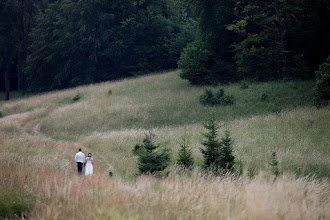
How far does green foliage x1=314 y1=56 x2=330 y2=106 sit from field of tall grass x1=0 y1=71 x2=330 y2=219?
1.45 m

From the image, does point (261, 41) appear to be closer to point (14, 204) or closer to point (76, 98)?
point (76, 98)

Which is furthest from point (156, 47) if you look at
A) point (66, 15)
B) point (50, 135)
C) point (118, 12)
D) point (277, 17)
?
point (50, 135)

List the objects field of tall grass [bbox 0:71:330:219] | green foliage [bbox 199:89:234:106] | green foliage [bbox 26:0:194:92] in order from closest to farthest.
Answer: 1. field of tall grass [bbox 0:71:330:219]
2. green foliage [bbox 199:89:234:106]
3. green foliage [bbox 26:0:194:92]

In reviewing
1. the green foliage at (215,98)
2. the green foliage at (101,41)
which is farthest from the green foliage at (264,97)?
the green foliage at (101,41)

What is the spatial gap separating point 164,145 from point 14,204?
1064 centimetres

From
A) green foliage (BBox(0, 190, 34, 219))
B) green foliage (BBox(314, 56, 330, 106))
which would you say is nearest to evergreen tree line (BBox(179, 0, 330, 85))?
green foliage (BBox(314, 56, 330, 106))

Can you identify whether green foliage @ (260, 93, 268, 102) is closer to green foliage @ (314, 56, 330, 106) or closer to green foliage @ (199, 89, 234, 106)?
green foliage @ (199, 89, 234, 106)

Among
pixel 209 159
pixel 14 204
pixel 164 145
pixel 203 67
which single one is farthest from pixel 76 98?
pixel 14 204

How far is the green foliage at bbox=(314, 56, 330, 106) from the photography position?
20.4 meters

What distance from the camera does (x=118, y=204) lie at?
16.6ft

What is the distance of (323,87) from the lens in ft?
68.3

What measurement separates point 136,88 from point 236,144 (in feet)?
70.1

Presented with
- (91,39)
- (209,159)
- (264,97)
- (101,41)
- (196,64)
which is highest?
(91,39)

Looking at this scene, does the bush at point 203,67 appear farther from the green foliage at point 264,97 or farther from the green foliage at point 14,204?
the green foliage at point 14,204
